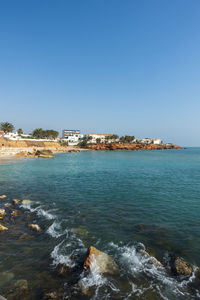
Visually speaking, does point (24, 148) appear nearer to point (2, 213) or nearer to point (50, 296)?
point (2, 213)

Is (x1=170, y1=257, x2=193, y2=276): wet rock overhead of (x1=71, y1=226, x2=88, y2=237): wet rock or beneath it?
overhead

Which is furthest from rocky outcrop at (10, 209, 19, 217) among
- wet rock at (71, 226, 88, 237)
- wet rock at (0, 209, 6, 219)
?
wet rock at (71, 226, 88, 237)

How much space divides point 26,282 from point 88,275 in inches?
113

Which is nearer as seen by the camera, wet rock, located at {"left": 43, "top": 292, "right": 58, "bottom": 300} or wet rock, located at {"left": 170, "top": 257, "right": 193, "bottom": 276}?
wet rock, located at {"left": 43, "top": 292, "right": 58, "bottom": 300}

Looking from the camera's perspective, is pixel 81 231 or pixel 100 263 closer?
pixel 100 263

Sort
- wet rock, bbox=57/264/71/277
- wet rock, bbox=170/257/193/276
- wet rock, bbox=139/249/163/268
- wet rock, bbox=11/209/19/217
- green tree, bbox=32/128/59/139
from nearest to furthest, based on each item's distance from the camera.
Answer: wet rock, bbox=57/264/71/277 → wet rock, bbox=170/257/193/276 → wet rock, bbox=139/249/163/268 → wet rock, bbox=11/209/19/217 → green tree, bbox=32/128/59/139

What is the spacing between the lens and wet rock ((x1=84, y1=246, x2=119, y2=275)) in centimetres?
833

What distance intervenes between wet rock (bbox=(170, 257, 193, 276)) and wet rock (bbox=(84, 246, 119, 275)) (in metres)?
3.00

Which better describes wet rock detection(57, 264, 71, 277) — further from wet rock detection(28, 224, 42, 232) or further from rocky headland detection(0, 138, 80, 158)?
rocky headland detection(0, 138, 80, 158)

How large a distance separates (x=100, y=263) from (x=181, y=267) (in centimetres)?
421

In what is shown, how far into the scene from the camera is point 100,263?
334 inches

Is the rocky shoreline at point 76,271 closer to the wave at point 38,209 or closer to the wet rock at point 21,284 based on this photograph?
the wet rock at point 21,284

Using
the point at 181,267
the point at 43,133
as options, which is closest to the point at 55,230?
the point at 181,267

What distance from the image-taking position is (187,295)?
7.05 metres
